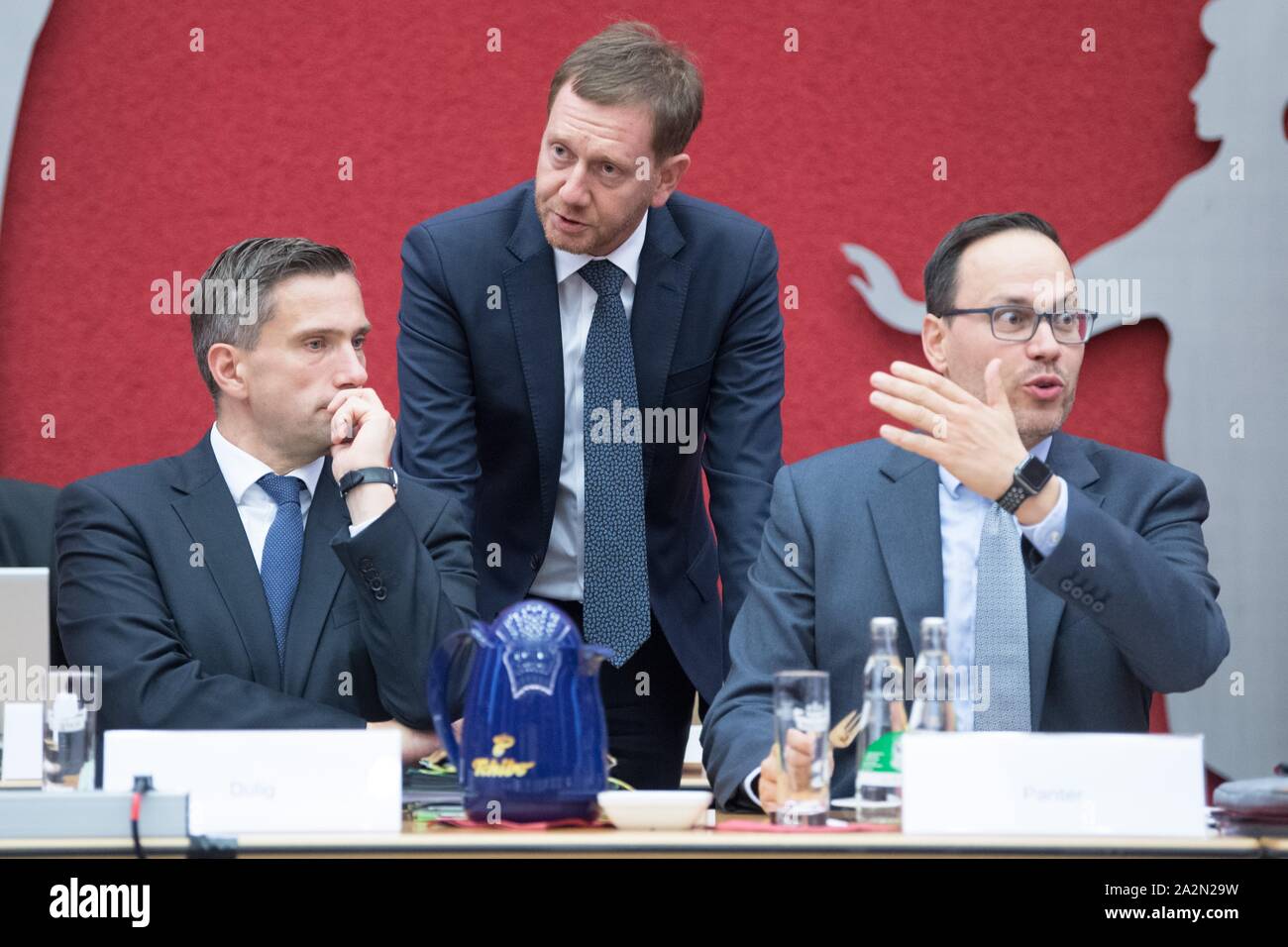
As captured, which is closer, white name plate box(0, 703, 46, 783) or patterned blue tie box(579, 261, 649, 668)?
white name plate box(0, 703, 46, 783)

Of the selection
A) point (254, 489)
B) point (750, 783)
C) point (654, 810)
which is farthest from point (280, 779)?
point (254, 489)

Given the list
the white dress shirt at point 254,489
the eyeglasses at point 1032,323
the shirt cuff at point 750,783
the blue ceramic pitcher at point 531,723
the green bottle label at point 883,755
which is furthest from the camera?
the white dress shirt at point 254,489

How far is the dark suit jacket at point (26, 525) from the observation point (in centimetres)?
296

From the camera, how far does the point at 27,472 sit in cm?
418

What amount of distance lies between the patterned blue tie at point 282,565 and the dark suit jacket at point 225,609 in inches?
0.6

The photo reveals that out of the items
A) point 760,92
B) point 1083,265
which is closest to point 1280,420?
point 1083,265

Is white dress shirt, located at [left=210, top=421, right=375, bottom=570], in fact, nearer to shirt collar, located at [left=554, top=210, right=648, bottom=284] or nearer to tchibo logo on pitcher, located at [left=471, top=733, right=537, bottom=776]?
shirt collar, located at [left=554, top=210, right=648, bottom=284]

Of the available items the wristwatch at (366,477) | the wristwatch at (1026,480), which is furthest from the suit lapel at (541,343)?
the wristwatch at (1026,480)

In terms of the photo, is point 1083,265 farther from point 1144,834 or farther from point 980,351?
point 1144,834

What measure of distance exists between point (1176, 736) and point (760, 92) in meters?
2.93

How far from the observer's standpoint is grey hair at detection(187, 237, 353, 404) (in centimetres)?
249

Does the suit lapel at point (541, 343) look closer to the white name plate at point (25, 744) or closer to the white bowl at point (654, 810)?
the white name plate at point (25, 744)

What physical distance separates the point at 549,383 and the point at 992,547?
0.86m

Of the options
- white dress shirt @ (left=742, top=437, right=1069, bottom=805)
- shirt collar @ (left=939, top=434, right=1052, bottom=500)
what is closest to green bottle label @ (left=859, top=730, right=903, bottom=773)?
white dress shirt @ (left=742, top=437, right=1069, bottom=805)
